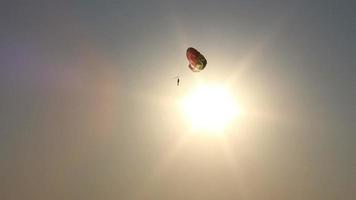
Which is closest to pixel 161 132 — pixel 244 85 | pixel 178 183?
pixel 178 183

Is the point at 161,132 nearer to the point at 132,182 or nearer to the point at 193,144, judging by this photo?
the point at 193,144

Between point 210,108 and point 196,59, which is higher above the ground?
point 196,59

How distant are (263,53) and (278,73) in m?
0.42

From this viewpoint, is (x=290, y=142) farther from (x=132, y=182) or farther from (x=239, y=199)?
(x=132, y=182)

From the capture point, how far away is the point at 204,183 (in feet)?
25.7

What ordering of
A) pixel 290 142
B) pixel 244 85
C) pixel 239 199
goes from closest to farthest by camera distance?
pixel 244 85 → pixel 290 142 → pixel 239 199

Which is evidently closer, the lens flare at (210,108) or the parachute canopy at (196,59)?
the parachute canopy at (196,59)

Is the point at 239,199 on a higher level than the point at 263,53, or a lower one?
lower

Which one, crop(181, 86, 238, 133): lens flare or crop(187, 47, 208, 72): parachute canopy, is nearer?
crop(187, 47, 208, 72): parachute canopy

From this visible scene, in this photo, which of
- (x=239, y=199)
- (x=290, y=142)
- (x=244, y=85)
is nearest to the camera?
(x=244, y=85)

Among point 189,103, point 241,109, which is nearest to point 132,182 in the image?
point 189,103


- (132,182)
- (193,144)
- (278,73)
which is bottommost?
(132,182)

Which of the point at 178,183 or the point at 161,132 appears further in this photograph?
the point at 178,183

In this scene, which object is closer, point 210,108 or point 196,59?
point 196,59
